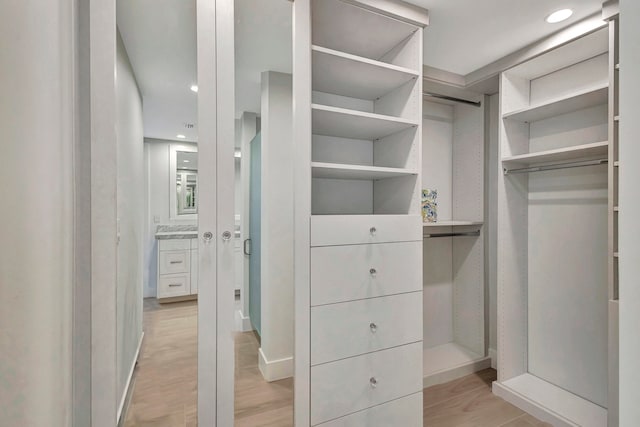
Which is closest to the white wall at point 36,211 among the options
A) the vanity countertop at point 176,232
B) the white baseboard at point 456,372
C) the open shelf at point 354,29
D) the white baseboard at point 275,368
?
the vanity countertop at point 176,232

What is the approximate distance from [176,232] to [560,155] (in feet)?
7.74

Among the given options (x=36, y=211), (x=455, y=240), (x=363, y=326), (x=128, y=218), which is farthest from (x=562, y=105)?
(x=36, y=211)

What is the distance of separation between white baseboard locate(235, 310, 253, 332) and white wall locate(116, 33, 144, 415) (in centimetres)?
41

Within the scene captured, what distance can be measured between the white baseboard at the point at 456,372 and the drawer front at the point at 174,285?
196cm

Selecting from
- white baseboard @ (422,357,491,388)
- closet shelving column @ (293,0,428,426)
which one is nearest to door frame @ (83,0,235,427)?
closet shelving column @ (293,0,428,426)

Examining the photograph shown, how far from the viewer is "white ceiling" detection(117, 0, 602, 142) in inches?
47.6

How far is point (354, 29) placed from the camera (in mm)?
1694

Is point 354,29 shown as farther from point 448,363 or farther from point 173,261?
point 448,363

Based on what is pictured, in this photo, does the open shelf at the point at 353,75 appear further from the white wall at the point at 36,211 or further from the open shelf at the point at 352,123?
the white wall at the point at 36,211

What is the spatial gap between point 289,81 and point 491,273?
93.1 inches

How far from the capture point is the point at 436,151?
274 cm

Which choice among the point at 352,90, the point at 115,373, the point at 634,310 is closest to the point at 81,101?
→ the point at 115,373

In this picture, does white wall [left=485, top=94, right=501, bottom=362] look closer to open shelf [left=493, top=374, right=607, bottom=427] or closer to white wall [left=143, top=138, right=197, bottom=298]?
open shelf [left=493, top=374, right=607, bottom=427]

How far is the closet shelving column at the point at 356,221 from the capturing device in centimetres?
141
